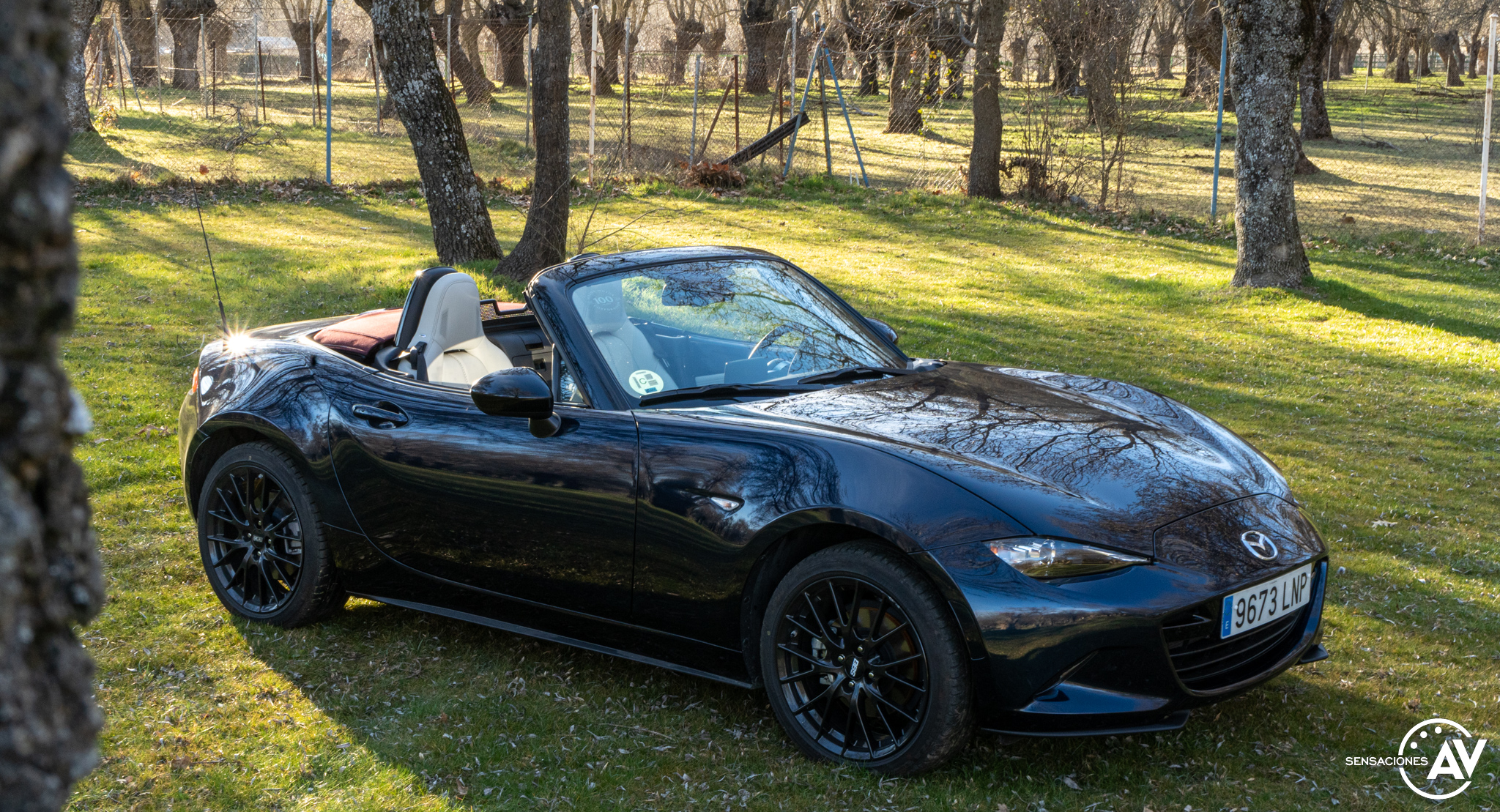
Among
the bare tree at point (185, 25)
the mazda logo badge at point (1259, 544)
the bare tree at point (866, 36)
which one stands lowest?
the mazda logo badge at point (1259, 544)

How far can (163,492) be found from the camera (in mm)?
6656

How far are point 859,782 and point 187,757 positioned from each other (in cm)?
217

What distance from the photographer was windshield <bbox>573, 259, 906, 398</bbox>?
429cm

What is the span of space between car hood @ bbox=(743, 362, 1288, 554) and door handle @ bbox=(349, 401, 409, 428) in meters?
1.34

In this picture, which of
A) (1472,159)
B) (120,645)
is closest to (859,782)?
(120,645)

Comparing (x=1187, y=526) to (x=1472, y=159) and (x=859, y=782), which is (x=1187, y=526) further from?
(x=1472, y=159)

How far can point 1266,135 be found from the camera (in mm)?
11859

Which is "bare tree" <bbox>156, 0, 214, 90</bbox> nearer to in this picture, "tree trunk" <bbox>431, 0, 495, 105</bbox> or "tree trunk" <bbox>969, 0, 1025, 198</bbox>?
"tree trunk" <bbox>431, 0, 495, 105</bbox>

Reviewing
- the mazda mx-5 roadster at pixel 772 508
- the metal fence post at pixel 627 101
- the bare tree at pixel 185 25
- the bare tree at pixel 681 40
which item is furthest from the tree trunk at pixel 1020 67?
the bare tree at pixel 185 25

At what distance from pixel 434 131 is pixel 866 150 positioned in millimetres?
13240

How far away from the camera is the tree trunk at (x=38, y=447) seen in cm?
115

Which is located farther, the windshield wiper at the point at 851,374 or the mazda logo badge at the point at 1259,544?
the windshield wiper at the point at 851,374

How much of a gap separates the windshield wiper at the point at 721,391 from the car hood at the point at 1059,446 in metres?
0.11

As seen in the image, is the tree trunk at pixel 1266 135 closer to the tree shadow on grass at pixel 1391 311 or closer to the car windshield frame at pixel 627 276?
the tree shadow on grass at pixel 1391 311
